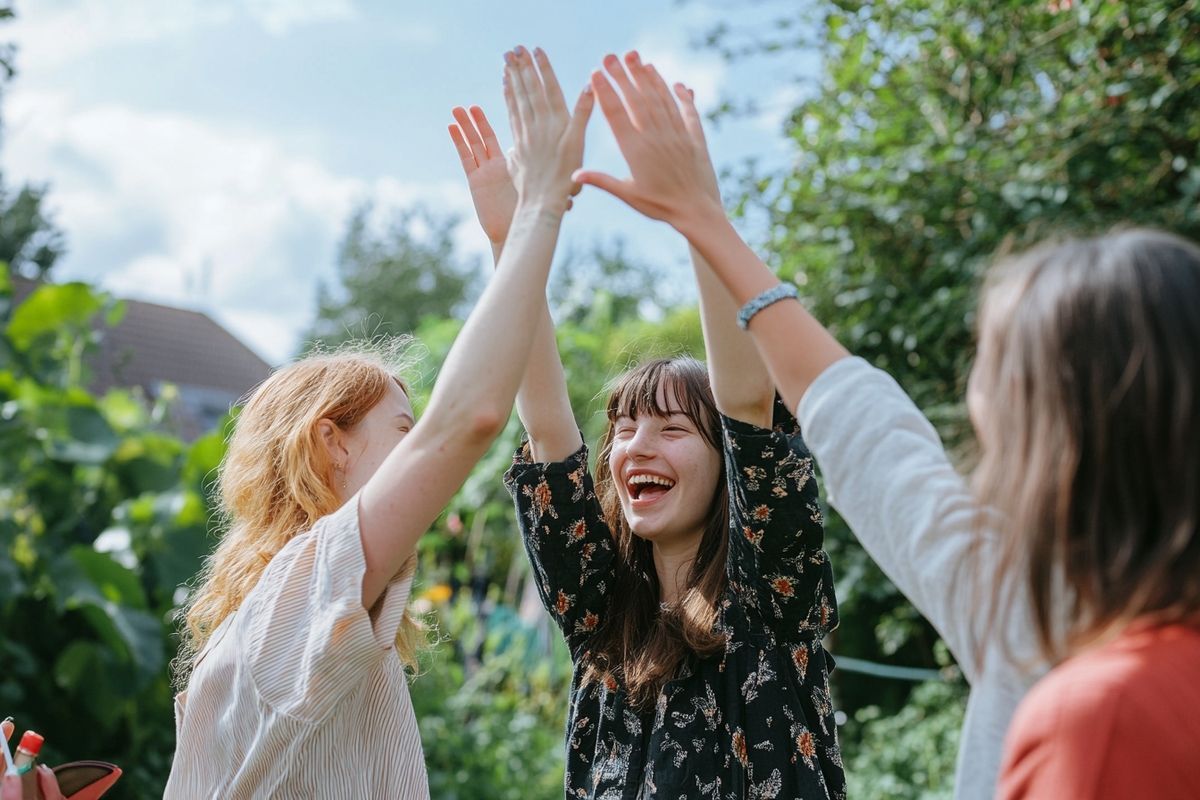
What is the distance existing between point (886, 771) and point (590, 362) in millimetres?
3817

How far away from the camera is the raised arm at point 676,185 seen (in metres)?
1.25

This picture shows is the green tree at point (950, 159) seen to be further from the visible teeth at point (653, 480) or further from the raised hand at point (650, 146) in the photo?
the raised hand at point (650, 146)

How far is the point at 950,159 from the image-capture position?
401cm

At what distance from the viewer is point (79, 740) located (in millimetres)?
4539

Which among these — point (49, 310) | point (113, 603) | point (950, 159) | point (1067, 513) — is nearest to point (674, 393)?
point (1067, 513)

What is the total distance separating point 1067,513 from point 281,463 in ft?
3.57

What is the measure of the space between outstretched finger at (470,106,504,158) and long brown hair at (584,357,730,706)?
46 centimetres

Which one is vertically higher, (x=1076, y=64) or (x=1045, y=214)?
(x=1076, y=64)

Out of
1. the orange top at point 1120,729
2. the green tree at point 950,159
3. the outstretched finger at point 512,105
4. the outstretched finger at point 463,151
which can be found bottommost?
the orange top at point 1120,729

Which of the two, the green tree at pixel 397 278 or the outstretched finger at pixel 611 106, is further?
the green tree at pixel 397 278

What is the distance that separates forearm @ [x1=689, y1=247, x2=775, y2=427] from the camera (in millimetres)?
1562

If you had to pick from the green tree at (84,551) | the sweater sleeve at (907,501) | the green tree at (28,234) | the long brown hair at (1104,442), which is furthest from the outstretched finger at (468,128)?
the green tree at (28,234)

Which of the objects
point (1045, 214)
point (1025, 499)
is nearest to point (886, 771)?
point (1045, 214)

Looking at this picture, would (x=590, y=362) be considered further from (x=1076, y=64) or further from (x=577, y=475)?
(x=577, y=475)
